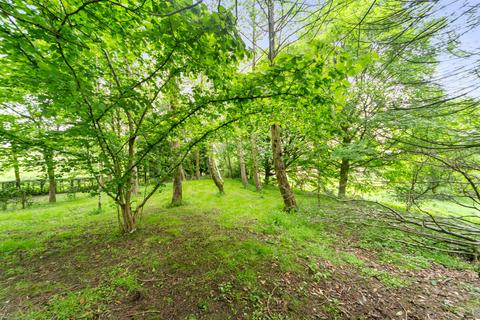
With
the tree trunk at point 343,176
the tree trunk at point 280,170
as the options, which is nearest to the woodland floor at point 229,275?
the tree trunk at point 280,170

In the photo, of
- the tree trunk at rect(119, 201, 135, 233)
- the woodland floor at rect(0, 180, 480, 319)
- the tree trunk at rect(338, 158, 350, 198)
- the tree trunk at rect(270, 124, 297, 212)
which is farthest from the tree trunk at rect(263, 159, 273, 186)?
the tree trunk at rect(119, 201, 135, 233)

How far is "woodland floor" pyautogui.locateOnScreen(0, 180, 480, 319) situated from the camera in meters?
2.04

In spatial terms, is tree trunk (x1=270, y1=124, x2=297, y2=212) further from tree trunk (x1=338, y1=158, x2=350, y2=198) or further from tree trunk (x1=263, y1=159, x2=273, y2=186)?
tree trunk (x1=263, y1=159, x2=273, y2=186)

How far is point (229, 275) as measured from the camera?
249 cm

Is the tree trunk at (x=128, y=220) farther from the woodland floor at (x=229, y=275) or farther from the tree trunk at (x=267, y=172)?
the tree trunk at (x=267, y=172)

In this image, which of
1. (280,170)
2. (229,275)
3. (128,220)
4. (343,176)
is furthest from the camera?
(343,176)

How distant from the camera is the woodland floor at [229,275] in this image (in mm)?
2037

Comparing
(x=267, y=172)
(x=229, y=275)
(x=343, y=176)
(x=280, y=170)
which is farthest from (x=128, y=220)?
(x=267, y=172)

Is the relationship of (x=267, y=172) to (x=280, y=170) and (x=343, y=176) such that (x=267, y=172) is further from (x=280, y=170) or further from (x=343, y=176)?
(x=280, y=170)

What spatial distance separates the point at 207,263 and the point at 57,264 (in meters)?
2.40

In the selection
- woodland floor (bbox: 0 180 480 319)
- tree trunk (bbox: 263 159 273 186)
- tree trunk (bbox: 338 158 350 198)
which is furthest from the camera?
tree trunk (bbox: 263 159 273 186)

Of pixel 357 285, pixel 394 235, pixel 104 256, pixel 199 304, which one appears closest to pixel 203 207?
pixel 104 256

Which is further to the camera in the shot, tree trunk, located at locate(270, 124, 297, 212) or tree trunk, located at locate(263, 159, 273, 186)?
tree trunk, located at locate(263, 159, 273, 186)

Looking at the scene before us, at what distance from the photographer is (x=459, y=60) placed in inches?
66.7
